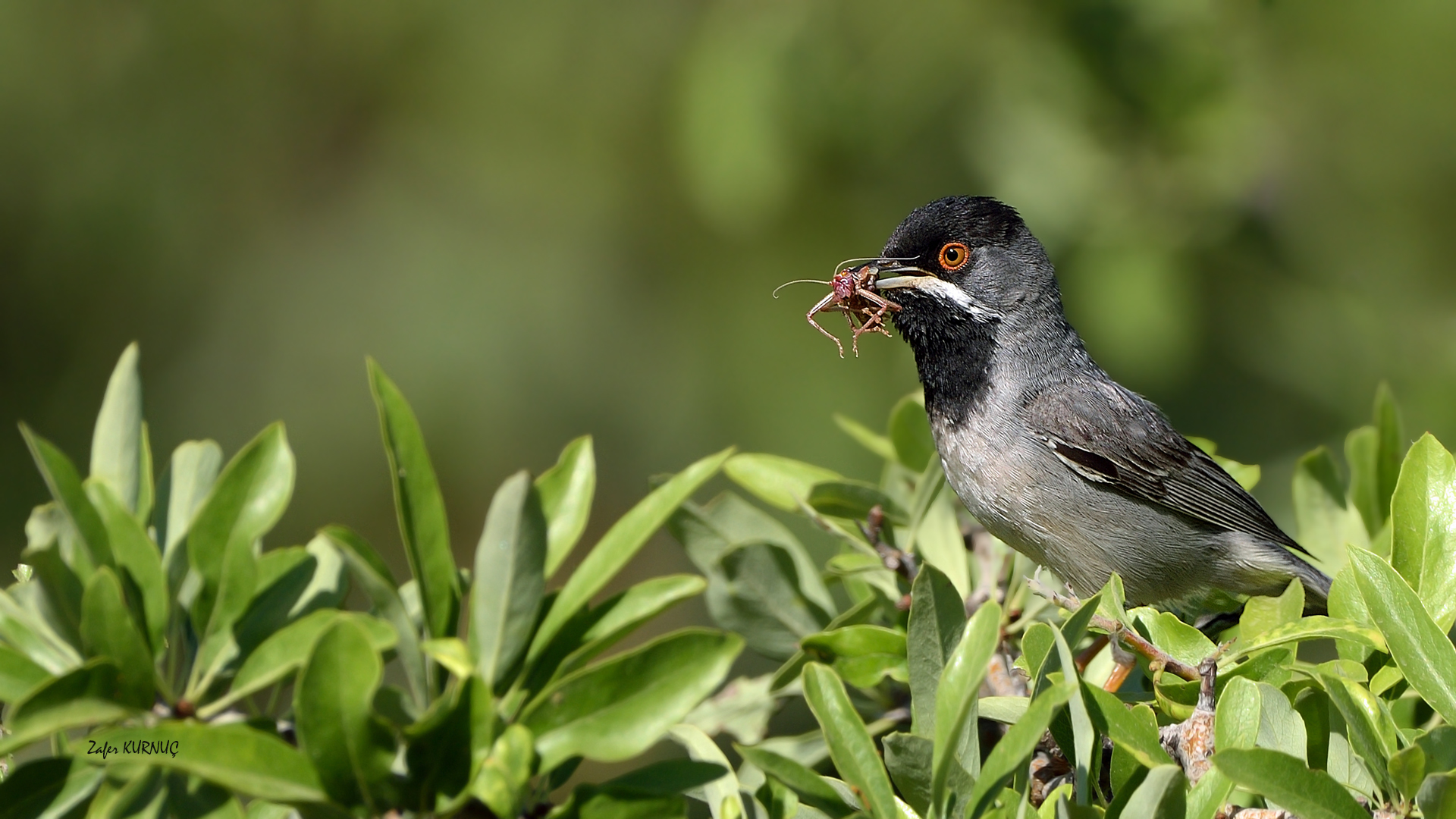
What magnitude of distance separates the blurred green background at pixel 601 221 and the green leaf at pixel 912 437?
2.36 m

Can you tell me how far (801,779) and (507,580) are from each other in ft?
1.74

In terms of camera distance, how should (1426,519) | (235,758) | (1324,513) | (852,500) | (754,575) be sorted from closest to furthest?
(235,758), (1426,519), (754,575), (852,500), (1324,513)

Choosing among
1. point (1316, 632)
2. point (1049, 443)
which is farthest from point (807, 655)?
point (1049, 443)

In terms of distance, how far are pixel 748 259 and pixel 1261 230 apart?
2.80m

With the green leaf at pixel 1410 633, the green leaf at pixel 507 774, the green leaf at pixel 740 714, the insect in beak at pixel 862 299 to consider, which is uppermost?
the insect in beak at pixel 862 299

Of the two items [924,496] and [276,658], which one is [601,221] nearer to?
[924,496]

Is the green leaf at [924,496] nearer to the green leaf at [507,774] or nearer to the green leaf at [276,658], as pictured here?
the green leaf at [507,774]

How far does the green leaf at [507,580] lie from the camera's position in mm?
1609

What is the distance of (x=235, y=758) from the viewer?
140 centimetres

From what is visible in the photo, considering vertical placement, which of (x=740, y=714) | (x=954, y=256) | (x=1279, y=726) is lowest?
(x=740, y=714)

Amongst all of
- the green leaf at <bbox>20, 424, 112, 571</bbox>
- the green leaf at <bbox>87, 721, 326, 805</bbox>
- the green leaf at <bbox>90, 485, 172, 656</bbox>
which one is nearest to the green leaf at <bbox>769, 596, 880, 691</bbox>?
the green leaf at <bbox>87, 721, 326, 805</bbox>

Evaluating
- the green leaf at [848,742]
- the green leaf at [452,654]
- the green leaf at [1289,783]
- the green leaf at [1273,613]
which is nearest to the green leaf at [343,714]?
the green leaf at [452,654]

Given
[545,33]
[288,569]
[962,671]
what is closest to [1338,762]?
[962,671]

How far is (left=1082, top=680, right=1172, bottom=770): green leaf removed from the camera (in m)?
1.71
